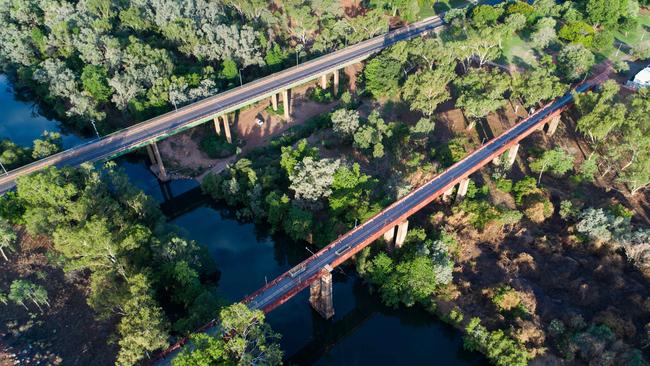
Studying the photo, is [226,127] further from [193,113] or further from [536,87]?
[536,87]

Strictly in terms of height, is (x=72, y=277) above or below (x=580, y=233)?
above

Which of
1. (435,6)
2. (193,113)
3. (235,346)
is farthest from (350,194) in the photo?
(435,6)

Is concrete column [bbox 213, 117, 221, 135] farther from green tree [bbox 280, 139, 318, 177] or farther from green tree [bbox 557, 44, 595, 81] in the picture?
green tree [bbox 557, 44, 595, 81]

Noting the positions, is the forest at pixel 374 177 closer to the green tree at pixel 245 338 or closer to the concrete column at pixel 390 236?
the green tree at pixel 245 338

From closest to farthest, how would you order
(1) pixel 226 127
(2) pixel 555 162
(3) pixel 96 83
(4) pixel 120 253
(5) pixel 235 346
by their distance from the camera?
(5) pixel 235 346 < (4) pixel 120 253 < (2) pixel 555 162 < (1) pixel 226 127 < (3) pixel 96 83

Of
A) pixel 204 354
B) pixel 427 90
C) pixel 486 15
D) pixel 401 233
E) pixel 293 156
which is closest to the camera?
pixel 204 354

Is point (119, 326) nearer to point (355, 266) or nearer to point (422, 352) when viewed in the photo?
point (355, 266)

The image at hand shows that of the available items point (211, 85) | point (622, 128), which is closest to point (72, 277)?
point (211, 85)

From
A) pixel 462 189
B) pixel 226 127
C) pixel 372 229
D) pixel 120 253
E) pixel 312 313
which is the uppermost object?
pixel 120 253
